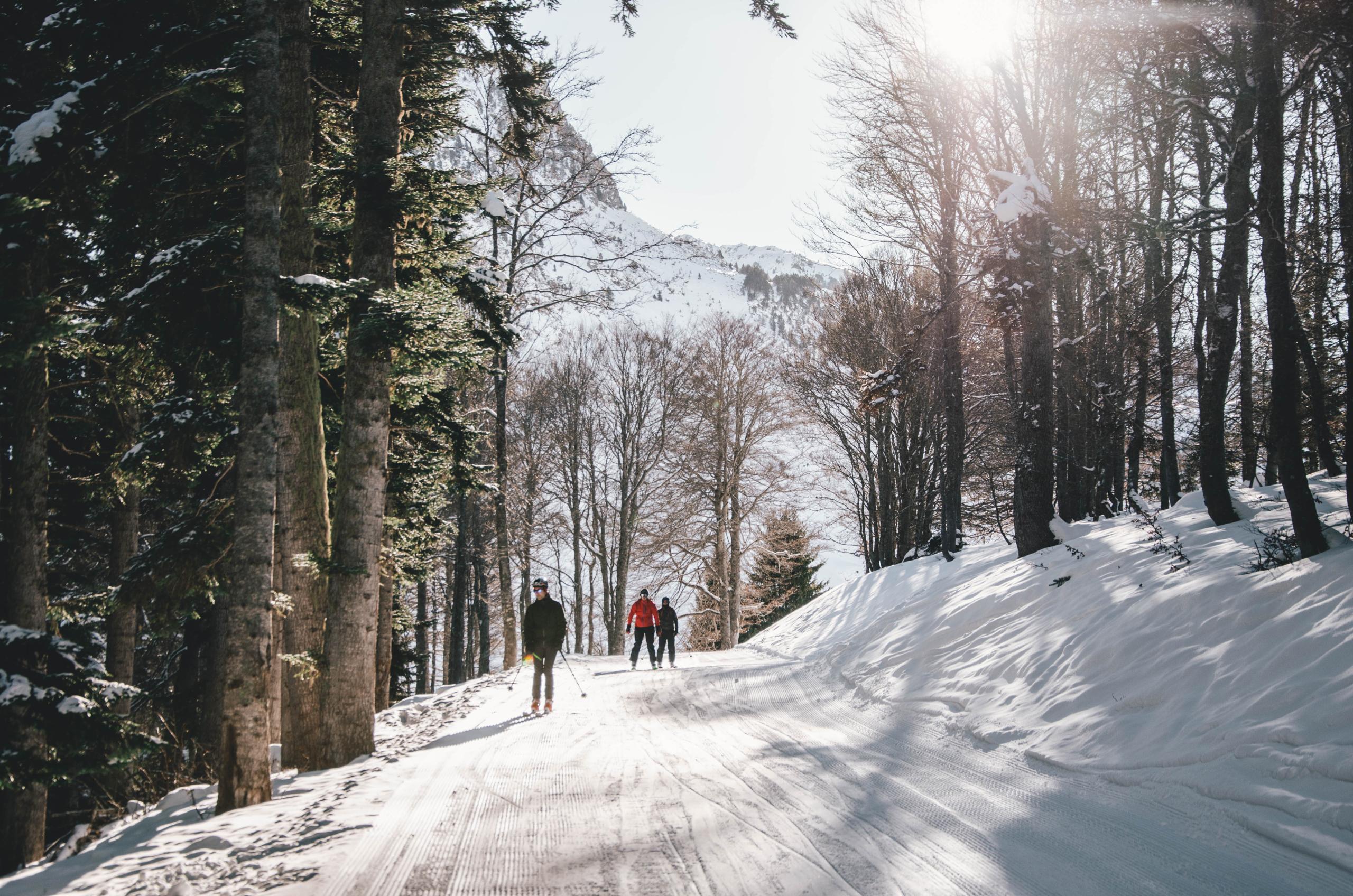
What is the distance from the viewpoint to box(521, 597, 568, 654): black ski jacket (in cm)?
1159

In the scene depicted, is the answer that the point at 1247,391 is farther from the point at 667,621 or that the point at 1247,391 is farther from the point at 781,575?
the point at 781,575

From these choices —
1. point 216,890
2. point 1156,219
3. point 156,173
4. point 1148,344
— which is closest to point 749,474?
point 1148,344

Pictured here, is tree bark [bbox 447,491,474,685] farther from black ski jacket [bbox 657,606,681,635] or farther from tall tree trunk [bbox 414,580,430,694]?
black ski jacket [bbox 657,606,681,635]

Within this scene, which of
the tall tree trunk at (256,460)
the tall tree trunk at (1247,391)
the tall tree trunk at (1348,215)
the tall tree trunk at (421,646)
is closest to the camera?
the tall tree trunk at (256,460)

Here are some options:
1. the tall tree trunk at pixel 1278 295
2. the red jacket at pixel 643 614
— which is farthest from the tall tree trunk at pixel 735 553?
the tall tree trunk at pixel 1278 295

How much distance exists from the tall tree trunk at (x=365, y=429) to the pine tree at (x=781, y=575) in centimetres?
2251

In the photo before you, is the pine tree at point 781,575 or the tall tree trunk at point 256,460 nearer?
the tall tree trunk at point 256,460

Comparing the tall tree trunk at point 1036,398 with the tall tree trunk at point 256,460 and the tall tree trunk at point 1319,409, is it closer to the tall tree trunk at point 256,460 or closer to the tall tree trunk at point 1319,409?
the tall tree trunk at point 1319,409

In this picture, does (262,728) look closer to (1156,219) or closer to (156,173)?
(156,173)

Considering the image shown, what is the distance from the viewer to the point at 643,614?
17453 mm

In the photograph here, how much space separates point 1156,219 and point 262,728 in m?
12.5

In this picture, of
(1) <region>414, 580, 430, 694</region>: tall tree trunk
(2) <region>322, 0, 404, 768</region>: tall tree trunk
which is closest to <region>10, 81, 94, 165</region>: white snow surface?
(2) <region>322, 0, 404, 768</region>: tall tree trunk

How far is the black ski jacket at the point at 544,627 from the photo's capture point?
38.0ft

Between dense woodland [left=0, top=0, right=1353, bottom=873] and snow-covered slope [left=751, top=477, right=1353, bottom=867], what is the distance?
1.04 meters
